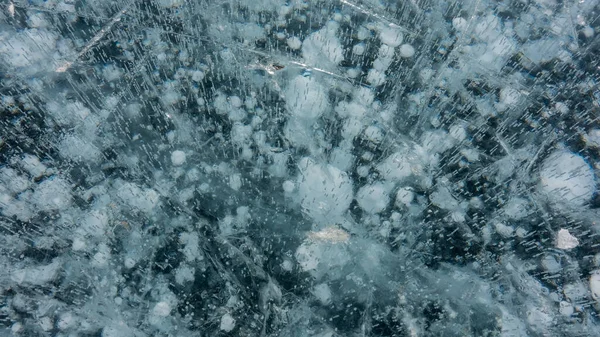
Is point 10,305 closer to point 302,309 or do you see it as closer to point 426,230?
point 302,309

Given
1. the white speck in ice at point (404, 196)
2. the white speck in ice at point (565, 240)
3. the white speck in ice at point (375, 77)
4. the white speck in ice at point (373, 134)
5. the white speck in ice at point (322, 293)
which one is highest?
the white speck in ice at point (375, 77)

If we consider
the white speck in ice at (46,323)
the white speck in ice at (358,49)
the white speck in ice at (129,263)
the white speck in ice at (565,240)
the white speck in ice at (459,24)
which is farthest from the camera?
the white speck in ice at (459,24)

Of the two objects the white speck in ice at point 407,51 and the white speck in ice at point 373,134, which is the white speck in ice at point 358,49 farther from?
the white speck in ice at point 373,134

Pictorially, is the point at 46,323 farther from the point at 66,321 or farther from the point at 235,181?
the point at 235,181

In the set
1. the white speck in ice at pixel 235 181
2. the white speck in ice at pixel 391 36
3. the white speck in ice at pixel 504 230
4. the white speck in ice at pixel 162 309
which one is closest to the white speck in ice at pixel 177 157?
the white speck in ice at pixel 235 181

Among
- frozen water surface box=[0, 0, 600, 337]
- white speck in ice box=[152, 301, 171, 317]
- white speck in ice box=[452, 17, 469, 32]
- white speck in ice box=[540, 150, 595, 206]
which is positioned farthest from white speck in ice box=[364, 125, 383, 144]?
white speck in ice box=[152, 301, 171, 317]

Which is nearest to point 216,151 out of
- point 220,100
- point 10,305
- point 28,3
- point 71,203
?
point 220,100

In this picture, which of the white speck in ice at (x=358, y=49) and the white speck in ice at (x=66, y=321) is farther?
the white speck in ice at (x=358, y=49)

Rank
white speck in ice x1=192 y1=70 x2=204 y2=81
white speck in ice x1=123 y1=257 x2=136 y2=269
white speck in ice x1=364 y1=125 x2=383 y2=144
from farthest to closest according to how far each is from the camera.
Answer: white speck in ice x1=192 y1=70 x2=204 y2=81 < white speck in ice x1=364 y1=125 x2=383 y2=144 < white speck in ice x1=123 y1=257 x2=136 y2=269

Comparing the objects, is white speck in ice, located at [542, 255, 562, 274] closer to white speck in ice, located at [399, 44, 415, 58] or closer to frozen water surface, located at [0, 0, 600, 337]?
frozen water surface, located at [0, 0, 600, 337]

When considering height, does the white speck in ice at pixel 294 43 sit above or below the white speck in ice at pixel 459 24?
below
